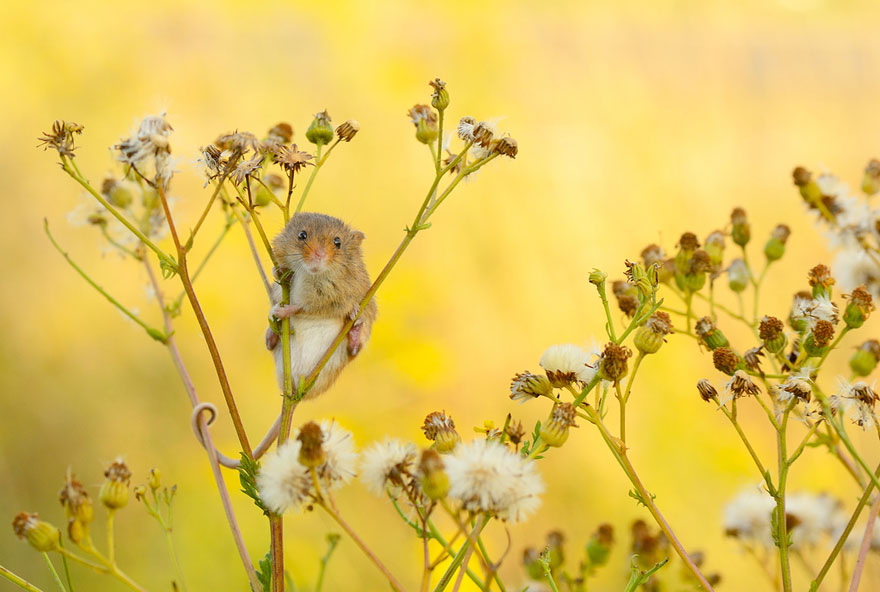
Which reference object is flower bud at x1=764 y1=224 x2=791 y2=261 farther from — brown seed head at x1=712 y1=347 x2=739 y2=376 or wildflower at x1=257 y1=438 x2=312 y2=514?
wildflower at x1=257 y1=438 x2=312 y2=514

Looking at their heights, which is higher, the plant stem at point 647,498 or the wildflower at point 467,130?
the wildflower at point 467,130

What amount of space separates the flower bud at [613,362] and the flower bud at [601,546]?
2.38ft

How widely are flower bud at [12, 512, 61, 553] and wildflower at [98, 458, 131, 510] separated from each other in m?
0.09

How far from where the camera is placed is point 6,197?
4.80m

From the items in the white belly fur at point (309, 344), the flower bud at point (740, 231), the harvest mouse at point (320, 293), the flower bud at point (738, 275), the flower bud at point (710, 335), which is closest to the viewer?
the flower bud at point (710, 335)

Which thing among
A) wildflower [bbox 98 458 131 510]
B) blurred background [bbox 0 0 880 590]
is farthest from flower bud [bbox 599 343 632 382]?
blurred background [bbox 0 0 880 590]

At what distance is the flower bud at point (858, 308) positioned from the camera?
1675 mm

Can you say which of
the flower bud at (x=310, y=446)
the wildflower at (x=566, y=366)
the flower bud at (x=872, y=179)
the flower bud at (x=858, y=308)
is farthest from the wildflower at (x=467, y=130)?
the flower bud at (x=872, y=179)

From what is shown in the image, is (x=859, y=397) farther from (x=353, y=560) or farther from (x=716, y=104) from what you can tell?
(x=716, y=104)

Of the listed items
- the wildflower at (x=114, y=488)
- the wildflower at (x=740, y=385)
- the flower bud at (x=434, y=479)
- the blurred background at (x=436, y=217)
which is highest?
the blurred background at (x=436, y=217)

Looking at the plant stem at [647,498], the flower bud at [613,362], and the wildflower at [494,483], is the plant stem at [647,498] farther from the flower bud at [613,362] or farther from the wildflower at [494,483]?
the wildflower at [494,483]

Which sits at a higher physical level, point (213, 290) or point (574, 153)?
A: point (574, 153)

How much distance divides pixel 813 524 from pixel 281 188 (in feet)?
5.78

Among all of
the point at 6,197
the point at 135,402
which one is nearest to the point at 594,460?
the point at 135,402
